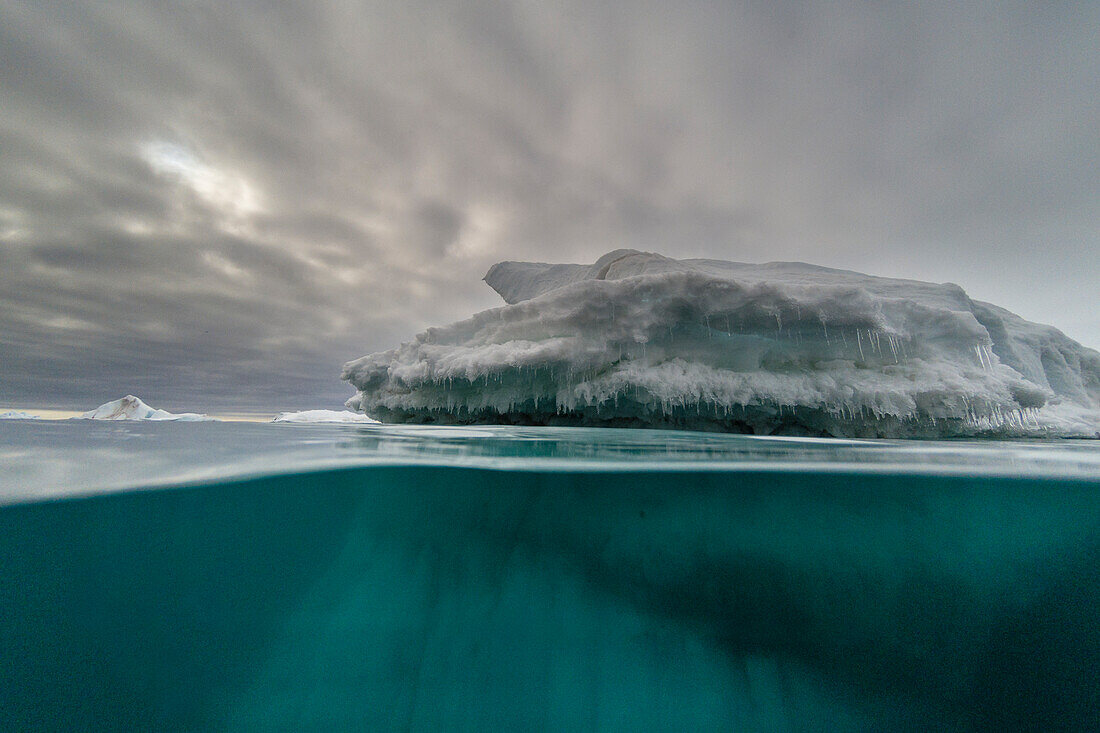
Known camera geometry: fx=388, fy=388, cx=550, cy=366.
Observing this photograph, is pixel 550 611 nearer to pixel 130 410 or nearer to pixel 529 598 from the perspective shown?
pixel 529 598

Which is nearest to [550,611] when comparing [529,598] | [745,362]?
[529,598]

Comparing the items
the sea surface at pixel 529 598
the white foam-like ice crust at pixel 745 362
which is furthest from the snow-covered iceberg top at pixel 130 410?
the sea surface at pixel 529 598

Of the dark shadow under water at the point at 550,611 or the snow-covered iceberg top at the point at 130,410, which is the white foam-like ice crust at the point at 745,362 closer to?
the dark shadow under water at the point at 550,611

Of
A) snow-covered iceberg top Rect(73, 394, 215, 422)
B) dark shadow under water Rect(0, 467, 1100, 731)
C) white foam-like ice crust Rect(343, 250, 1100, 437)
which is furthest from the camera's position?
snow-covered iceberg top Rect(73, 394, 215, 422)

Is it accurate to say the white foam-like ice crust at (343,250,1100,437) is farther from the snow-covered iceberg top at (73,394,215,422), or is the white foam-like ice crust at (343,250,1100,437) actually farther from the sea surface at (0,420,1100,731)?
the snow-covered iceberg top at (73,394,215,422)

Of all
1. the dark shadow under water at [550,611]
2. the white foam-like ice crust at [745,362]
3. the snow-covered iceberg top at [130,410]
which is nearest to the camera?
the dark shadow under water at [550,611]

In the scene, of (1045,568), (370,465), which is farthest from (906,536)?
(370,465)

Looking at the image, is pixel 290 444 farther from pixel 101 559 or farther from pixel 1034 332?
pixel 1034 332

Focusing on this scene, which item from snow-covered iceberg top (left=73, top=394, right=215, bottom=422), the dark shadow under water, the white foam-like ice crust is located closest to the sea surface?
the dark shadow under water
